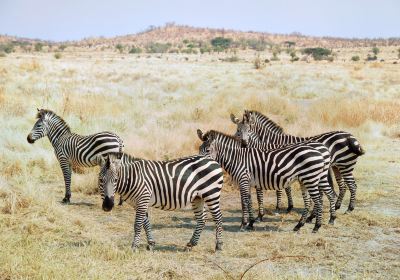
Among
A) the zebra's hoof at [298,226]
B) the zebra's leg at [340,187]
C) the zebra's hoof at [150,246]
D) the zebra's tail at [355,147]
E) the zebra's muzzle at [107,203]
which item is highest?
the zebra's tail at [355,147]

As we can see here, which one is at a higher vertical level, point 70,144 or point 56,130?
point 56,130

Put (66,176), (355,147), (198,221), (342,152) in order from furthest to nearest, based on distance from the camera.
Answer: (66,176) < (342,152) < (355,147) < (198,221)

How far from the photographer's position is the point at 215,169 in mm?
8016

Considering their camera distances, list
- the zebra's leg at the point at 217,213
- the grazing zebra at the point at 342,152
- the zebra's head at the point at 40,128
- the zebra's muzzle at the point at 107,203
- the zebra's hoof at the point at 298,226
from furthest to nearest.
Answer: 1. the zebra's head at the point at 40,128
2. the grazing zebra at the point at 342,152
3. the zebra's hoof at the point at 298,226
4. the zebra's leg at the point at 217,213
5. the zebra's muzzle at the point at 107,203

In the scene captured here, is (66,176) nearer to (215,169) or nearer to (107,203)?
(107,203)

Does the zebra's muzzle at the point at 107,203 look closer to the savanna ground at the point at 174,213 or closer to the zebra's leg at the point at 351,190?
the savanna ground at the point at 174,213

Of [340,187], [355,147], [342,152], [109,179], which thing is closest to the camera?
[109,179]

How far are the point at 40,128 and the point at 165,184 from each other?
514cm

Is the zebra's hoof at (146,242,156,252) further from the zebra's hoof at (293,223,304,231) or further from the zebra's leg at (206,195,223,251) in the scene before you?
the zebra's hoof at (293,223,304,231)

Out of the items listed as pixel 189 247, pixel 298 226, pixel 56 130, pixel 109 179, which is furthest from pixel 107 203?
pixel 56 130

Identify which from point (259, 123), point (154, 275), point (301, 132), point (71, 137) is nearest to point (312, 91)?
point (301, 132)

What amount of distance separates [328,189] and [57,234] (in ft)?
16.8

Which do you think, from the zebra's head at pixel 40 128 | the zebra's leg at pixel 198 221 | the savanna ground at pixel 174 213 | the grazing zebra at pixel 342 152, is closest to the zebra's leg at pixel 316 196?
the savanna ground at pixel 174 213

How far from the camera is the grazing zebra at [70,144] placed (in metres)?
11.0
